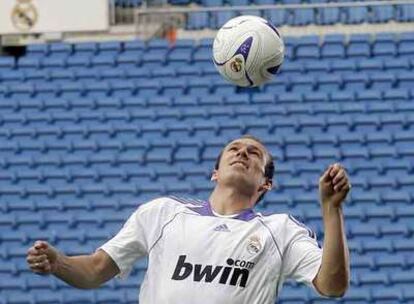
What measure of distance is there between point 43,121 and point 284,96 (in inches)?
101

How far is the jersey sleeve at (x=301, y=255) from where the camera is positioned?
448 cm

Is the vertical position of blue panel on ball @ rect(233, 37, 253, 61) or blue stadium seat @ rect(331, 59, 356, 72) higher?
blue panel on ball @ rect(233, 37, 253, 61)

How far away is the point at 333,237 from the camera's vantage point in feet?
13.8

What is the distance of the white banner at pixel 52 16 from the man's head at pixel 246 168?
9.99m

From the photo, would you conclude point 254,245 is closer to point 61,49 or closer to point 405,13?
point 405,13

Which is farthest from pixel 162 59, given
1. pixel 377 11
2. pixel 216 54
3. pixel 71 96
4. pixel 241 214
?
pixel 241 214

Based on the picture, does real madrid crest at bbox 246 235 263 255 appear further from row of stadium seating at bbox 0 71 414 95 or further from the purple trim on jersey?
row of stadium seating at bbox 0 71 414 95

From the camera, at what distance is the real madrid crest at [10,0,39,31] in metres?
14.9

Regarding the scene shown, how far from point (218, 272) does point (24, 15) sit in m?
10.7

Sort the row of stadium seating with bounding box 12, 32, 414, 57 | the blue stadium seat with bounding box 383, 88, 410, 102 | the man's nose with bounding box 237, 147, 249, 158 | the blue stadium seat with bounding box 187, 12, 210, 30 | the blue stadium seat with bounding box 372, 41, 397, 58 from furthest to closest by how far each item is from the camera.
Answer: the blue stadium seat with bounding box 187, 12, 210, 30 → the row of stadium seating with bounding box 12, 32, 414, 57 → the blue stadium seat with bounding box 372, 41, 397, 58 → the blue stadium seat with bounding box 383, 88, 410, 102 → the man's nose with bounding box 237, 147, 249, 158

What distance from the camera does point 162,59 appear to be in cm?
1409

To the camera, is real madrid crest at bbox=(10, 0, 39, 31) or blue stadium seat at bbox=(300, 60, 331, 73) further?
real madrid crest at bbox=(10, 0, 39, 31)

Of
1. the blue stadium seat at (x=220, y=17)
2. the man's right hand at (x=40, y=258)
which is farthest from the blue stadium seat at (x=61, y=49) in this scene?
the man's right hand at (x=40, y=258)

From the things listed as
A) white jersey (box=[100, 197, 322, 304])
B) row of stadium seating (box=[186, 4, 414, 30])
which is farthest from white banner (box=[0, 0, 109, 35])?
white jersey (box=[100, 197, 322, 304])
